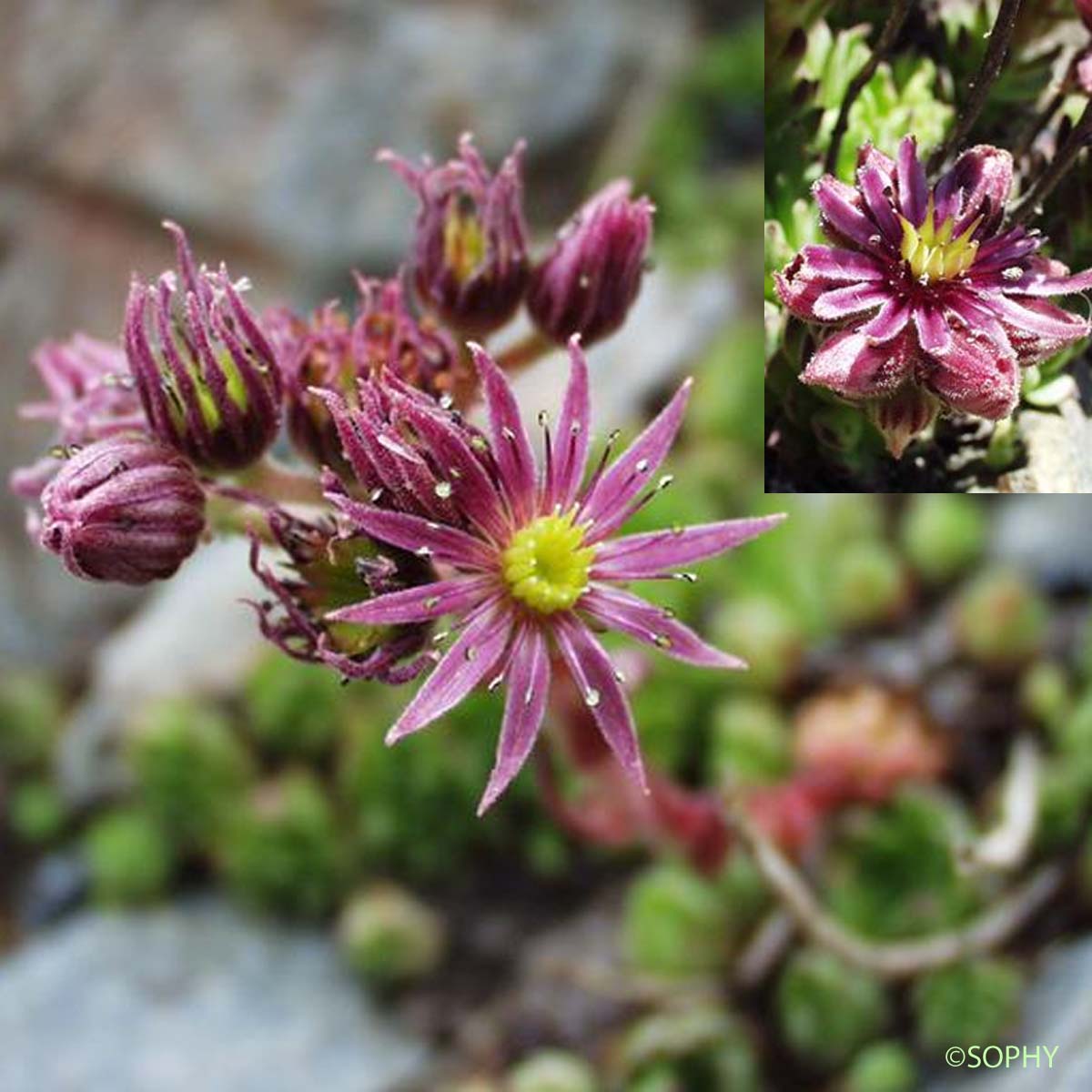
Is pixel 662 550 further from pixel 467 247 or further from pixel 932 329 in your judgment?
pixel 467 247

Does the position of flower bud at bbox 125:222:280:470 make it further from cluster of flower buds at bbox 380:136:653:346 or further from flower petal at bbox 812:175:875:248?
flower petal at bbox 812:175:875:248

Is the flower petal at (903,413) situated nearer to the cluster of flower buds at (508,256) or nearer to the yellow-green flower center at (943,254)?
the yellow-green flower center at (943,254)

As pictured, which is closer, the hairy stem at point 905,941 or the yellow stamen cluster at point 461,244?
the yellow stamen cluster at point 461,244

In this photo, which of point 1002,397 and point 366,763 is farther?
point 366,763

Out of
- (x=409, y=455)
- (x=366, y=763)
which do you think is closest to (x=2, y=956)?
(x=366, y=763)

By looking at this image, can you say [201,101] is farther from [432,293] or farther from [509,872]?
[432,293]

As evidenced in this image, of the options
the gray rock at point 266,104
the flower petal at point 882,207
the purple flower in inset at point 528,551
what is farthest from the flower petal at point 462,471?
the gray rock at point 266,104

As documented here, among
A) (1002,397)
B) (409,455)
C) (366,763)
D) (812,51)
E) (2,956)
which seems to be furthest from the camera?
(2,956)
